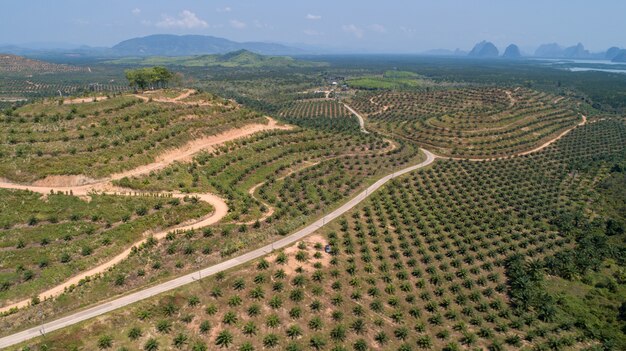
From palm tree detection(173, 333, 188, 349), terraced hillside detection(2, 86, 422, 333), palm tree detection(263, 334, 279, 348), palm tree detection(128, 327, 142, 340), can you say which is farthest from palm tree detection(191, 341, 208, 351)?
terraced hillside detection(2, 86, 422, 333)

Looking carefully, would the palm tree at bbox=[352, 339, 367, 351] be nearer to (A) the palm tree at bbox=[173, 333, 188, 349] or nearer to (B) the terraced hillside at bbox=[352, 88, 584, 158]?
(A) the palm tree at bbox=[173, 333, 188, 349]

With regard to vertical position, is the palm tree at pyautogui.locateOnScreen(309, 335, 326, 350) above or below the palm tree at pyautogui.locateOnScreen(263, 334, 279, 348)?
below

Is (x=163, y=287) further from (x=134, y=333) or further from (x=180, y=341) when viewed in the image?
(x=180, y=341)

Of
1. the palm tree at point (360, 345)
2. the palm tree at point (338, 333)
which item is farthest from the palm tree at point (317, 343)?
the palm tree at point (360, 345)

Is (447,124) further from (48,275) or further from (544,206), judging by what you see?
(48,275)

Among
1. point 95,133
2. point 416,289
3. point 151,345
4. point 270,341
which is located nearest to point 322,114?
point 95,133

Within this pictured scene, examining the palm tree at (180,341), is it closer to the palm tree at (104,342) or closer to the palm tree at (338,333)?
the palm tree at (104,342)
